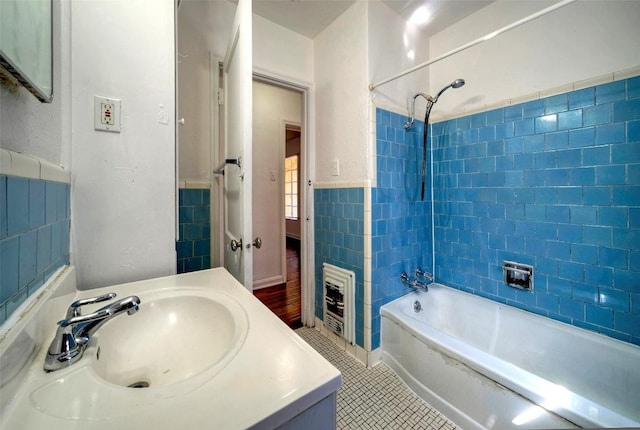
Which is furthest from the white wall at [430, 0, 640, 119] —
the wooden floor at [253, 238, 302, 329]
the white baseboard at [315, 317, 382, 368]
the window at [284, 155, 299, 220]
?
the window at [284, 155, 299, 220]

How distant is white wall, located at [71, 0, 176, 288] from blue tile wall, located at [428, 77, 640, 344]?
1.50 meters

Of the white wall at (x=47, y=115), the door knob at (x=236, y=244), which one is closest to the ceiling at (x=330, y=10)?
the white wall at (x=47, y=115)

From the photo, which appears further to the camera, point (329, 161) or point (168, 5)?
point (329, 161)

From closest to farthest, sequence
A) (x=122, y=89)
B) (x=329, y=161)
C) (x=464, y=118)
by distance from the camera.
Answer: (x=122, y=89) < (x=464, y=118) < (x=329, y=161)

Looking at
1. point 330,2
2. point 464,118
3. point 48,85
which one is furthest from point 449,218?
point 48,85

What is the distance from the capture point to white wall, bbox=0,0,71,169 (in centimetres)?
55

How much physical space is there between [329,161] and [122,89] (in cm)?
121

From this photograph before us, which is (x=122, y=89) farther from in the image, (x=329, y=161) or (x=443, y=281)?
(x=443, y=281)

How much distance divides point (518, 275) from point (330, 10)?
207 centimetres

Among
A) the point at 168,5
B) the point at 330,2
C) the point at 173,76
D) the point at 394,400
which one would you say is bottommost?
the point at 394,400

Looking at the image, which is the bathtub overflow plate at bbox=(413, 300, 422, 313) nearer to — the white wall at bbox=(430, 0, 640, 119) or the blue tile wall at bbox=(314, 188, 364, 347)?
the blue tile wall at bbox=(314, 188, 364, 347)

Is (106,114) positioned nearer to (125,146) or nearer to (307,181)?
(125,146)

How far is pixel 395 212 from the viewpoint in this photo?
1.65 m

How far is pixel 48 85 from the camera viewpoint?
69cm
